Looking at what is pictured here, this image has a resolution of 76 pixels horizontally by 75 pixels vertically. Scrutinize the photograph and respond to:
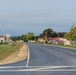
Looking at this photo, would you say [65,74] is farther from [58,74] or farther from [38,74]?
[38,74]

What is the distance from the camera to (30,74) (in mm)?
16125

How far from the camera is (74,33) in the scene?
99000 millimetres

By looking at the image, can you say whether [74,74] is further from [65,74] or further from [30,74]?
[30,74]

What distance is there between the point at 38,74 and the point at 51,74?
0.64m

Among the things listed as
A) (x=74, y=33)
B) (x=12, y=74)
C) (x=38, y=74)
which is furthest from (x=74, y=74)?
(x=74, y=33)

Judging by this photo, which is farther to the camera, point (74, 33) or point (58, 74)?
point (74, 33)

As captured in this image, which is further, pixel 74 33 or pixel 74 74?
pixel 74 33

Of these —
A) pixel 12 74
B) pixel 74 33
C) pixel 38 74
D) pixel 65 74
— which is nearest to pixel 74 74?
pixel 65 74

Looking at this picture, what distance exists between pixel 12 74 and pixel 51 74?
76.4 inches

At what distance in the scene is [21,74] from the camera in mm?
16328

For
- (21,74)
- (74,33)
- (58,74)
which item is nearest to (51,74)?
(58,74)

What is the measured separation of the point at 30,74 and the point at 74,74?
215 centimetres

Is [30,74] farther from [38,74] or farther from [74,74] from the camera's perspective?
[74,74]

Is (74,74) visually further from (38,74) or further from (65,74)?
(38,74)
